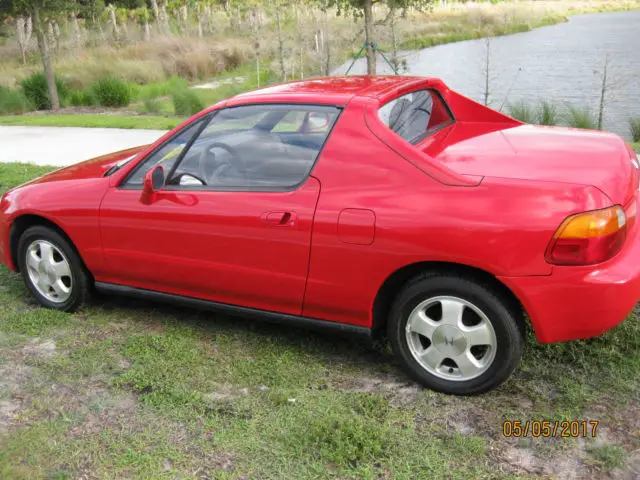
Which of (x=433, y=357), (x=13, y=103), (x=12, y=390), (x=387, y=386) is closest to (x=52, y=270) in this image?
(x=12, y=390)

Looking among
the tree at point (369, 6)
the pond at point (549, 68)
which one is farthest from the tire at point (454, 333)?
the pond at point (549, 68)

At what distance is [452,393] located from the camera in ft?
11.5

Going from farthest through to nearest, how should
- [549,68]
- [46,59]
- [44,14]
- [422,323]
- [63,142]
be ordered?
[549,68] < [44,14] < [46,59] < [63,142] < [422,323]

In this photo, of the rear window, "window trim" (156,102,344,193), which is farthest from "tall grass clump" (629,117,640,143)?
"window trim" (156,102,344,193)

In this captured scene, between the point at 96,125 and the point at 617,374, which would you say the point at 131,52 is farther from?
the point at 617,374

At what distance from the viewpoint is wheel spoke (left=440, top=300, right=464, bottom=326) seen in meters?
3.34

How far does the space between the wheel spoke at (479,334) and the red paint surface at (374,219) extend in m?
0.23

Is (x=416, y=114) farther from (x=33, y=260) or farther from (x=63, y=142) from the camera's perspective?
(x=63, y=142)

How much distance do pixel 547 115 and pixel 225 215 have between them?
27.5 ft

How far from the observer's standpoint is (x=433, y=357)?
350cm

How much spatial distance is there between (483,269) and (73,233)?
8.71 ft

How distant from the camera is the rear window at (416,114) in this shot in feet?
12.4

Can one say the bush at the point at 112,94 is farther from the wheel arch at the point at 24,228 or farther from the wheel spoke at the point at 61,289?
the wheel spoke at the point at 61,289

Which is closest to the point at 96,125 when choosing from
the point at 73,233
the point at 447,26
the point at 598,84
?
the point at 73,233
